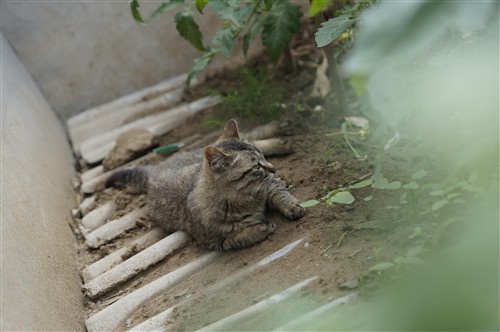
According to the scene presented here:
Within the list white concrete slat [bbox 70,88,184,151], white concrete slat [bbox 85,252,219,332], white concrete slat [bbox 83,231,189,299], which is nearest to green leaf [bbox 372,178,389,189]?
white concrete slat [bbox 85,252,219,332]

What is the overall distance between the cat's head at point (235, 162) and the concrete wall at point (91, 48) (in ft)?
7.94

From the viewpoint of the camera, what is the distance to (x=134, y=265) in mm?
3510

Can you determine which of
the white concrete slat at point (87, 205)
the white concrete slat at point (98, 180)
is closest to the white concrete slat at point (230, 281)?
the white concrete slat at point (87, 205)

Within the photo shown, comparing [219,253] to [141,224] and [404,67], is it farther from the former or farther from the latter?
[404,67]

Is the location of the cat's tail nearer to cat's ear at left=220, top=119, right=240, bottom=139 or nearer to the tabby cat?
the tabby cat

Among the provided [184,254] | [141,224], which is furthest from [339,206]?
[141,224]

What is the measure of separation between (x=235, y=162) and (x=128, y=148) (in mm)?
1692

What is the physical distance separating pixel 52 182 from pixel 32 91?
125 centimetres

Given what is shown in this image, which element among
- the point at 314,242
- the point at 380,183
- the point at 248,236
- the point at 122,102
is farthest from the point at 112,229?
the point at 380,183

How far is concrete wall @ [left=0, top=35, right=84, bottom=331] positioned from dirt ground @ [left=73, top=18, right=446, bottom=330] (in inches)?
11.0

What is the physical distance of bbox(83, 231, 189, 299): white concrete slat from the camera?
11.3 ft

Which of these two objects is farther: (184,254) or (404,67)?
(184,254)

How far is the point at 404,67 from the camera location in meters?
0.98

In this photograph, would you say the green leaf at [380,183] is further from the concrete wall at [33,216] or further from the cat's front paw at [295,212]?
the concrete wall at [33,216]
